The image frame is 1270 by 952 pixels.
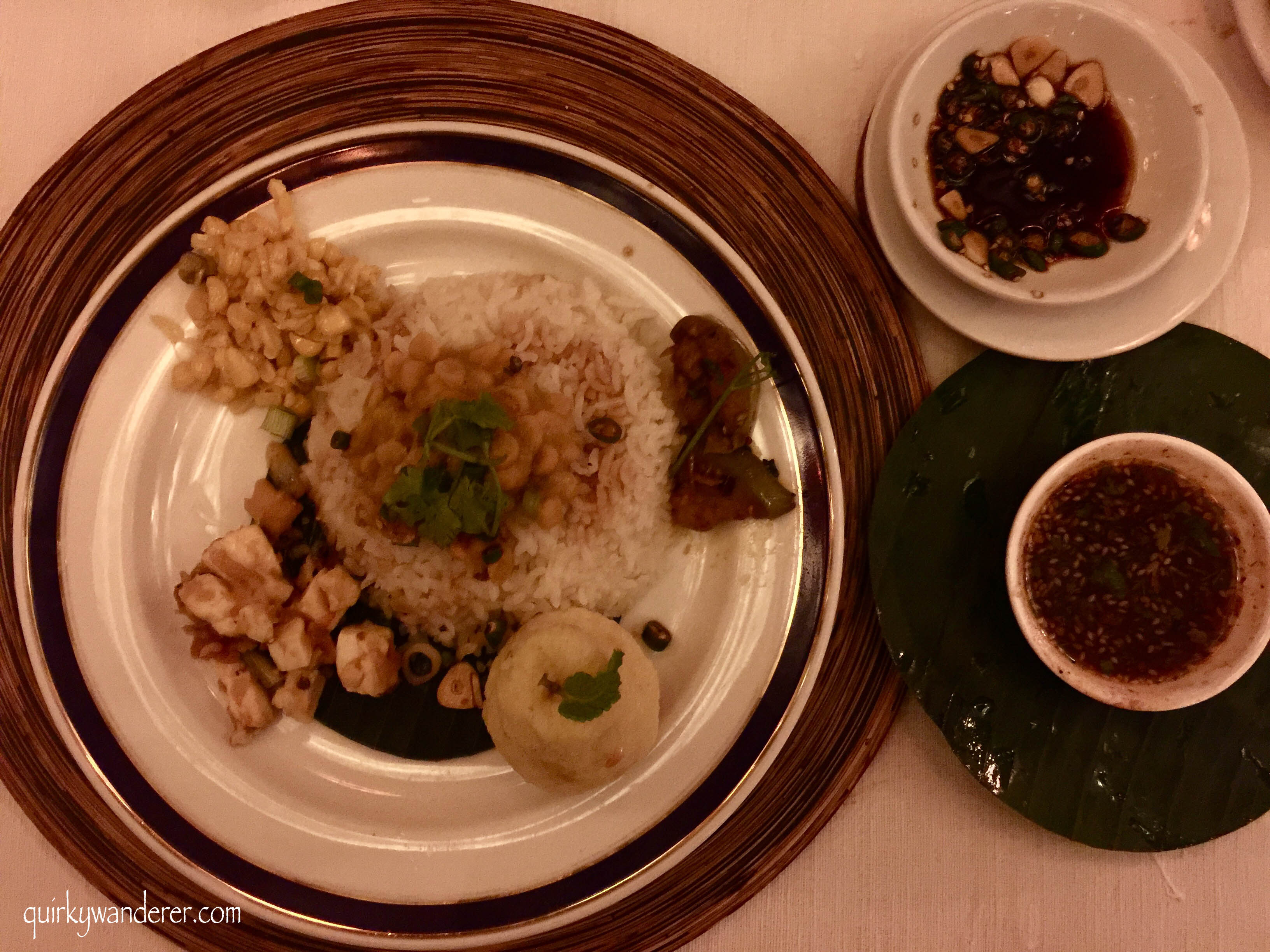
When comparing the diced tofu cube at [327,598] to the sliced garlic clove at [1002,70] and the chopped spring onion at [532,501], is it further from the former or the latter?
the sliced garlic clove at [1002,70]

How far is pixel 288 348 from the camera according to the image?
199 centimetres

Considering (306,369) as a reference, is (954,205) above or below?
below

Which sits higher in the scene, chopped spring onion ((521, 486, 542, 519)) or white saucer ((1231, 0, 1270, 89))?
white saucer ((1231, 0, 1270, 89))

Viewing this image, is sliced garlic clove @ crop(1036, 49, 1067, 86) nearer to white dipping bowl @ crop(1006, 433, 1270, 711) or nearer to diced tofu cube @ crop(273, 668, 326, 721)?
white dipping bowl @ crop(1006, 433, 1270, 711)

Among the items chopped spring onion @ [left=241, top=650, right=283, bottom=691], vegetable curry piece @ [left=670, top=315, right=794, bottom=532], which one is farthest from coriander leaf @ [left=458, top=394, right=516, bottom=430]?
chopped spring onion @ [left=241, top=650, right=283, bottom=691]

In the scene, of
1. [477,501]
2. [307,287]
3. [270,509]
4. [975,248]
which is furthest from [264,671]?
[975,248]

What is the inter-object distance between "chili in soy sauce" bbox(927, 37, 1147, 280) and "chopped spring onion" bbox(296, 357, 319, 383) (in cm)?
174

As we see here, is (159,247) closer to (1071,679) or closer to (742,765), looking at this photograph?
(742,765)

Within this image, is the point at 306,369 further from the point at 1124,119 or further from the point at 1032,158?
the point at 1124,119

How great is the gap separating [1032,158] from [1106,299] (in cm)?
43

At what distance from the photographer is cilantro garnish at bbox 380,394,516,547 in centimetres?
165

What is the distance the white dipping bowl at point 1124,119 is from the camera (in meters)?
1.78

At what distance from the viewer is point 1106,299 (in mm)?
1861

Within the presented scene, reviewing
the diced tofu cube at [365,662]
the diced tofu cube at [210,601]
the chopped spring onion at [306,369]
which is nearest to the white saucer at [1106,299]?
the chopped spring onion at [306,369]
